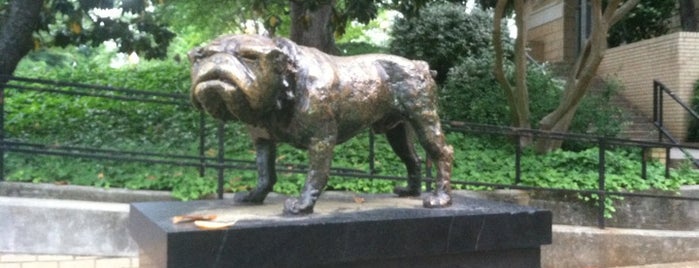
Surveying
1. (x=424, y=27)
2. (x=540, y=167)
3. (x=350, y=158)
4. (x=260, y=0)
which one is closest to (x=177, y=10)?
(x=424, y=27)

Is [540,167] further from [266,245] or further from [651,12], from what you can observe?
[651,12]

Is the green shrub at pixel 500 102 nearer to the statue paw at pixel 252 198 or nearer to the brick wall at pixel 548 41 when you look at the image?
the brick wall at pixel 548 41

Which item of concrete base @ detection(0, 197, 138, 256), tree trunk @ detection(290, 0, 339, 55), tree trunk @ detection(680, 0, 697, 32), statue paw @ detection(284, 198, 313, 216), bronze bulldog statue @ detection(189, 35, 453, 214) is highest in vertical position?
tree trunk @ detection(680, 0, 697, 32)

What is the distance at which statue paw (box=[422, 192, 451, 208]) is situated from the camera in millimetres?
4434

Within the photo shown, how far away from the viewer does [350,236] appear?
12.5 feet

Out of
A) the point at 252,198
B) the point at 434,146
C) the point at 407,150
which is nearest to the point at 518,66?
the point at 407,150

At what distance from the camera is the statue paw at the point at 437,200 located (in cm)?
443

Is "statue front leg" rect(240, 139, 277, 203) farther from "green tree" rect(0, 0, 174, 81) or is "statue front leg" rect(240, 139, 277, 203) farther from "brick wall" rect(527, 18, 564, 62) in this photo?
"brick wall" rect(527, 18, 564, 62)

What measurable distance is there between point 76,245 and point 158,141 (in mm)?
2806

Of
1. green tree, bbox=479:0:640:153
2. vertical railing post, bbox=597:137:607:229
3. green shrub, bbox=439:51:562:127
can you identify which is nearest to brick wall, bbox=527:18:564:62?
green shrub, bbox=439:51:562:127

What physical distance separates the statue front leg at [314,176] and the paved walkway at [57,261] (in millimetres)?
2703

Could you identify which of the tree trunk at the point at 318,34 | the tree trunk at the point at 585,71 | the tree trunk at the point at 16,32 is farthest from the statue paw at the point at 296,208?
the tree trunk at the point at 318,34

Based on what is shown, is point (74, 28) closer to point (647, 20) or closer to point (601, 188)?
point (601, 188)

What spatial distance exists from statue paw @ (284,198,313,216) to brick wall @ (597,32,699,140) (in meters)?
11.5
